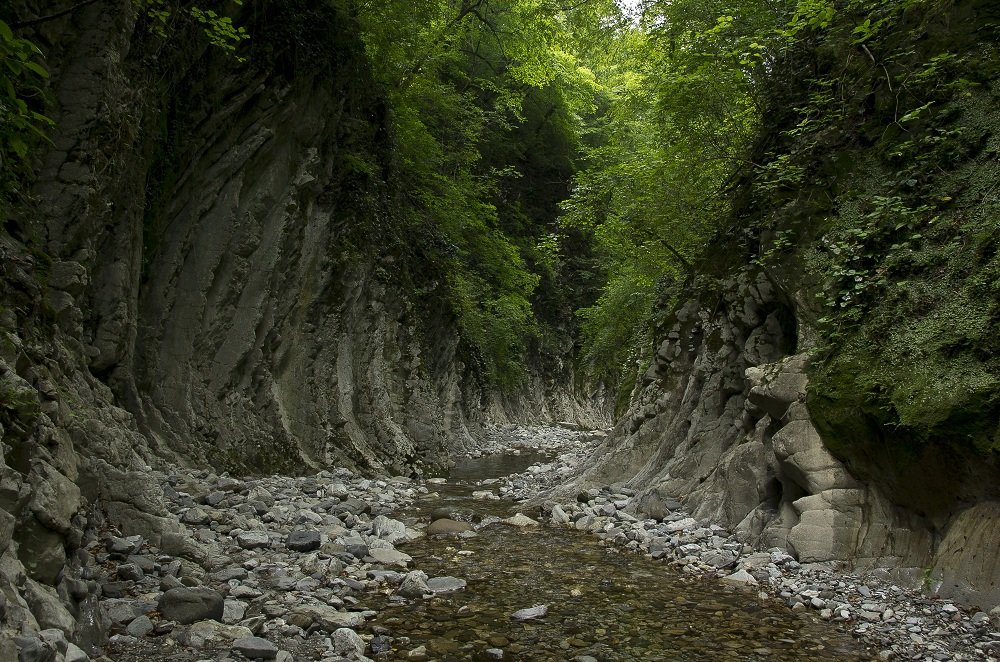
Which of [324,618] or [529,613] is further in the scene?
[529,613]

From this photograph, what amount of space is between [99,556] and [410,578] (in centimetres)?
273

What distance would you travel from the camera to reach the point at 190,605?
479 cm

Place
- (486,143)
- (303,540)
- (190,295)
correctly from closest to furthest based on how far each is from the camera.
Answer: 1. (303,540)
2. (190,295)
3. (486,143)

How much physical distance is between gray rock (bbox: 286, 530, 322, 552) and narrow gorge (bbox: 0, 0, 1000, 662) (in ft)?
0.18

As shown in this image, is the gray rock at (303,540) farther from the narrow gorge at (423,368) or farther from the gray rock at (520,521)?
the gray rock at (520,521)

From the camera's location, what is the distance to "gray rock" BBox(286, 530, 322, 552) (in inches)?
285

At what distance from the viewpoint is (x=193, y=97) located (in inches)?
386

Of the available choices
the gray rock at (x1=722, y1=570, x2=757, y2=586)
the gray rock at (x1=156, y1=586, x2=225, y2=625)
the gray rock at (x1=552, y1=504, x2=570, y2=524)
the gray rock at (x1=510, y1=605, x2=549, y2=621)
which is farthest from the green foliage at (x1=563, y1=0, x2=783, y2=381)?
the gray rock at (x1=156, y1=586, x2=225, y2=625)

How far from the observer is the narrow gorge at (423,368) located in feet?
16.8

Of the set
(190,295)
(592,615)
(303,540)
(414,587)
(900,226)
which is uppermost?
(900,226)

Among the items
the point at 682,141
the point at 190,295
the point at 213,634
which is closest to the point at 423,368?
the point at 190,295

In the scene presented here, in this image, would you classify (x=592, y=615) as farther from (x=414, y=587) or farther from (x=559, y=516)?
(x=559, y=516)

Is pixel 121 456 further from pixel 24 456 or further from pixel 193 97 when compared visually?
pixel 193 97

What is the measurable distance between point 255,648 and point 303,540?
2.92 m
